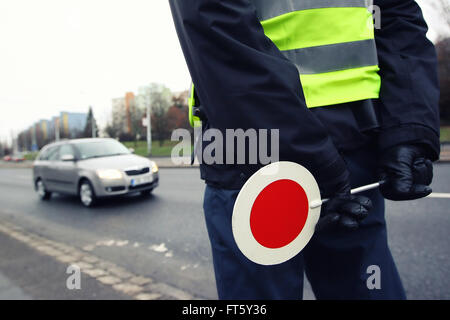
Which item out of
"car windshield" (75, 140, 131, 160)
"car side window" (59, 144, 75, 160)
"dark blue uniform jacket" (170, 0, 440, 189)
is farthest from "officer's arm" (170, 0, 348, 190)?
"car side window" (59, 144, 75, 160)

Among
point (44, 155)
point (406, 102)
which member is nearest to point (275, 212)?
point (406, 102)

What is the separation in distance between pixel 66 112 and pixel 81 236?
82.7 meters

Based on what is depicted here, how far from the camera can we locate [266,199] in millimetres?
819

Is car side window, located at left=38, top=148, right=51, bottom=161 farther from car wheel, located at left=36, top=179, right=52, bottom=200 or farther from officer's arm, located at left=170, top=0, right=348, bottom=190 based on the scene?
officer's arm, located at left=170, top=0, right=348, bottom=190

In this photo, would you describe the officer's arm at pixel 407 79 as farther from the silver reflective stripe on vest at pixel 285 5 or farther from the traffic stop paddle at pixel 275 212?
the traffic stop paddle at pixel 275 212

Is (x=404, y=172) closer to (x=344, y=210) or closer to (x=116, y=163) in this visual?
(x=344, y=210)

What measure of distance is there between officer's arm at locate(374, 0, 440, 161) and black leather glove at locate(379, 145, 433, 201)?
0.10 feet

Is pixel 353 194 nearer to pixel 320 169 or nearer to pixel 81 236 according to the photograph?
pixel 320 169

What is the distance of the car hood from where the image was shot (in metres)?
6.75

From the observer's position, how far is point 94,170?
6.71 meters

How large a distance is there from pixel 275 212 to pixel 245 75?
1.14 ft

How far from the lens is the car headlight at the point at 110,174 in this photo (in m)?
6.57
